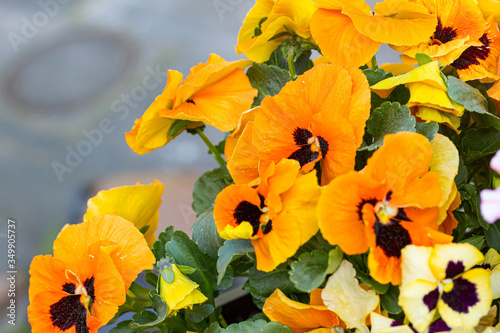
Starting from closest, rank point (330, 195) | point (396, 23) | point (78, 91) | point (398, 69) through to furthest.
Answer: point (330, 195) → point (396, 23) → point (398, 69) → point (78, 91)

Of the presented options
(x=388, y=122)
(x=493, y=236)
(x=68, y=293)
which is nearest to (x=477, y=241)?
(x=493, y=236)

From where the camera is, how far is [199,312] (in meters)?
0.45

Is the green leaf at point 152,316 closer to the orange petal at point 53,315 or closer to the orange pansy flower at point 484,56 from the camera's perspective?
the orange petal at point 53,315

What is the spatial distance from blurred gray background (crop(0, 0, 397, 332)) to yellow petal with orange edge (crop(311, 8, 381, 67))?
3.30ft

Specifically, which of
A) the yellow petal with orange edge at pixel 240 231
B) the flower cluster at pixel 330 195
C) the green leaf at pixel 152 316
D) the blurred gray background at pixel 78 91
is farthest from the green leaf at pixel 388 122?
the blurred gray background at pixel 78 91

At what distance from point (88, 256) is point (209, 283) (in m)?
0.11

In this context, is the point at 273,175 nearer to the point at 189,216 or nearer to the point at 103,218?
the point at 103,218

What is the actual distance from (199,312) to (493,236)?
10.1 inches

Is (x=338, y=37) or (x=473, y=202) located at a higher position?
(x=338, y=37)

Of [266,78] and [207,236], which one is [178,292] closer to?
[207,236]

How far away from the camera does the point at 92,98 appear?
1587mm

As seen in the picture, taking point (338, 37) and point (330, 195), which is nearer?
point (330, 195)

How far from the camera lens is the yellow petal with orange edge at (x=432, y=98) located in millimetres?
387

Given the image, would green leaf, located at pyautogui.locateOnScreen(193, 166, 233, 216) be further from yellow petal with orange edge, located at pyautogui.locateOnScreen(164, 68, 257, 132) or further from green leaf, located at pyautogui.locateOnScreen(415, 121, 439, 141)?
green leaf, located at pyautogui.locateOnScreen(415, 121, 439, 141)
